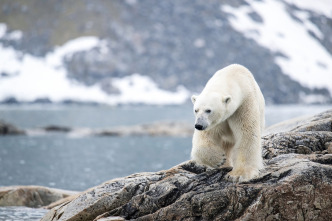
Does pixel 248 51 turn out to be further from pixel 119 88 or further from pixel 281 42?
pixel 119 88

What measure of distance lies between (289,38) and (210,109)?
6869 inches

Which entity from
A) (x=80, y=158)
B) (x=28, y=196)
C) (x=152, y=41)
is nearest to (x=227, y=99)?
(x=28, y=196)

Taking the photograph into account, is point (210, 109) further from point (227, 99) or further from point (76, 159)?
point (76, 159)

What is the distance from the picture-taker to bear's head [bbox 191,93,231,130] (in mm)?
6875

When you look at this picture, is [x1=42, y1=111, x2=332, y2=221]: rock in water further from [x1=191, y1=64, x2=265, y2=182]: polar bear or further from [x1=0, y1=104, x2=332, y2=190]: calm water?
[x1=0, y1=104, x2=332, y2=190]: calm water

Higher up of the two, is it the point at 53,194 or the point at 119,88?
the point at 119,88

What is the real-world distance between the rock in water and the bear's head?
110 centimetres

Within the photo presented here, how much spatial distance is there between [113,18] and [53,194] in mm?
159211

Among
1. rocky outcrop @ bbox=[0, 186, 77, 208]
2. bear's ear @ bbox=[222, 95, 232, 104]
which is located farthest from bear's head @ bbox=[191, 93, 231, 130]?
rocky outcrop @ bbox=[0, 186, 77, 208]

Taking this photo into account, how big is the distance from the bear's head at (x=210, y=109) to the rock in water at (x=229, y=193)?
1.10m

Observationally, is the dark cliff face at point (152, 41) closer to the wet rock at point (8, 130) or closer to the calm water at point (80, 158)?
the wet rock at point (8, 130)

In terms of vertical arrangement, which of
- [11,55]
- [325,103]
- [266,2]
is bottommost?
[325,103]

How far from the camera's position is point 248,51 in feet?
517

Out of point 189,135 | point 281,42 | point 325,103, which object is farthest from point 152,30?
point 189,135
